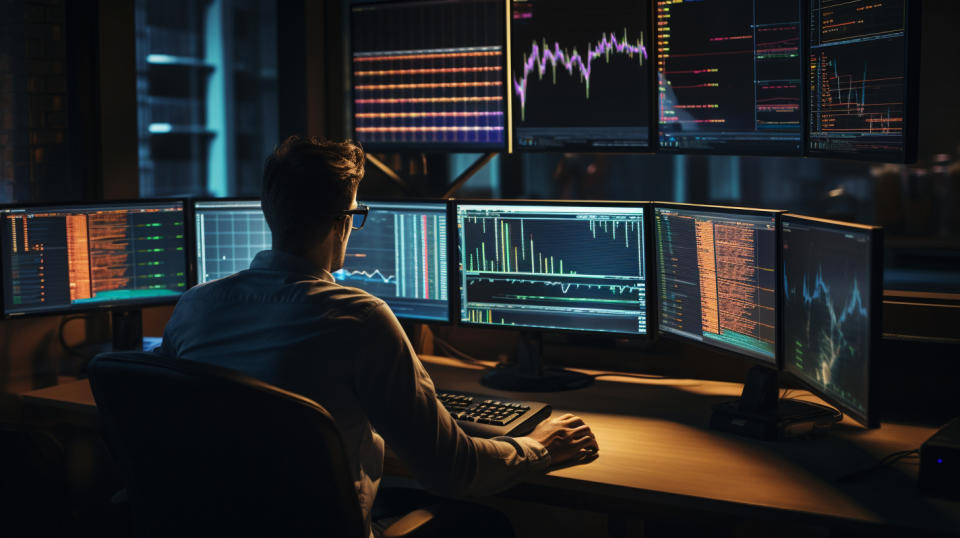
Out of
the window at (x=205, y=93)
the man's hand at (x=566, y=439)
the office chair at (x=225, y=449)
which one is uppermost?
the window at (x=205, y=93)

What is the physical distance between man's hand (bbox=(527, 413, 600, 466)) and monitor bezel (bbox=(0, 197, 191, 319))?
1198mm

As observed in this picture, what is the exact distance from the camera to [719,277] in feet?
6.68

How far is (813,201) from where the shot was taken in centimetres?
765

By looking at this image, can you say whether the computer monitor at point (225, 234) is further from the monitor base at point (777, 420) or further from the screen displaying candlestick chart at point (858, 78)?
the screen displaying candlestick chart at point (858, 78)

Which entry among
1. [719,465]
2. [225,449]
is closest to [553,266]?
[719,465]

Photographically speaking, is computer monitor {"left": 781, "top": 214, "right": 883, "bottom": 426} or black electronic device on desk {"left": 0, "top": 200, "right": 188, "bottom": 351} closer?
computer monitor {"left": 781, "top": 214, "right": 883, "bottom": 426}

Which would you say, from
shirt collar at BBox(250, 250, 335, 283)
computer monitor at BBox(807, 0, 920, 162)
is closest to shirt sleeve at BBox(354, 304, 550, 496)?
shirt collar at BBox(250, 250, 335, 283)

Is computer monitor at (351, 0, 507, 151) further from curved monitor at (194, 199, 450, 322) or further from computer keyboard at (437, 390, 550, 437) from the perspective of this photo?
computer keyboard at (437, 390, 550, 437)

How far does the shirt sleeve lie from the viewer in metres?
1.43

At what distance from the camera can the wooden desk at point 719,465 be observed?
149 cm

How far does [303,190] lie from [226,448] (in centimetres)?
48

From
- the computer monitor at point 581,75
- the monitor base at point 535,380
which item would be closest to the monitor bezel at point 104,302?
the monitor base at point 535,380

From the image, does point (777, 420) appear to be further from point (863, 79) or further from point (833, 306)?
point (863, 79)

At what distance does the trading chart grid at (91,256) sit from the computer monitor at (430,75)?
26.7 inches
